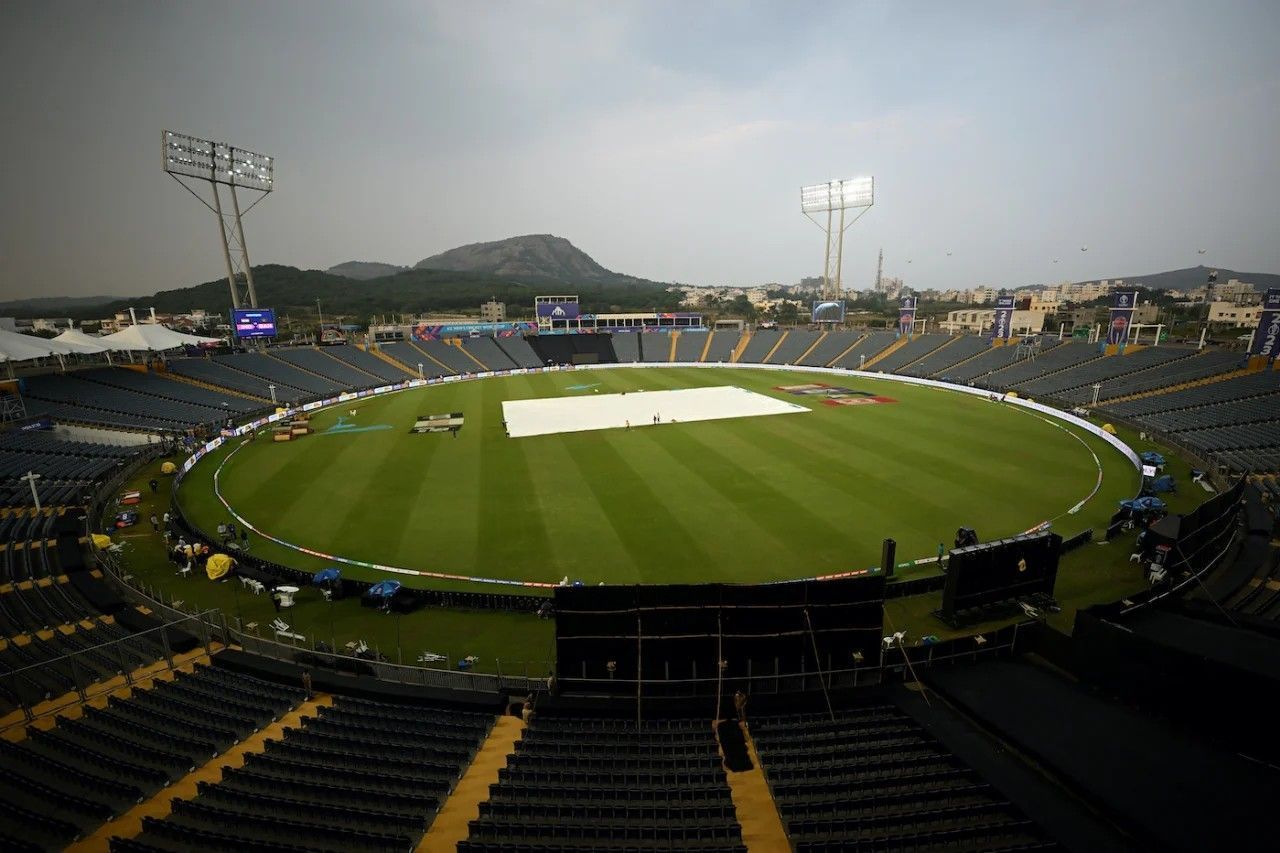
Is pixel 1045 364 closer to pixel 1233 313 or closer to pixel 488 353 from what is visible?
pixel 488 353

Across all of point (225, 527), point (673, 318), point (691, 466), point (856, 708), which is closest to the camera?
point (856, 708)

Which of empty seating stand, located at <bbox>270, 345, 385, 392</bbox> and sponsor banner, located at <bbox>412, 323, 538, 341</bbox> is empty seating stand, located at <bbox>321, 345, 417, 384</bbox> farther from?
sponsor banner, located at <bbox>412, 323, 538, 341</bbox>

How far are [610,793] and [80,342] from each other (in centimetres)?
6319

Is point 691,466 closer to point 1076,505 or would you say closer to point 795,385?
point 1076,505

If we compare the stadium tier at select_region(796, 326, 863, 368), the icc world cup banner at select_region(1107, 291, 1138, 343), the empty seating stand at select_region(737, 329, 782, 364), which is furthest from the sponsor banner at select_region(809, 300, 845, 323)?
the icc world cup banner at select_region(1107, 291, 1138, 343)

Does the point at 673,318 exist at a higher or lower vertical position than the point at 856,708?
higher

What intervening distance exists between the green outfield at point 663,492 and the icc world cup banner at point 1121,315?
17333mm

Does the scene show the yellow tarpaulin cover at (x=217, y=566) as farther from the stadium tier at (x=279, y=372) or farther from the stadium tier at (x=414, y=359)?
the stadium tier at (x=414, y=359)

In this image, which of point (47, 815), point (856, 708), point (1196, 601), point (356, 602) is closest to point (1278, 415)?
point (1196, 601)

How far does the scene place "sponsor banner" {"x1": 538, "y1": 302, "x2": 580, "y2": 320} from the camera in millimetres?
93688

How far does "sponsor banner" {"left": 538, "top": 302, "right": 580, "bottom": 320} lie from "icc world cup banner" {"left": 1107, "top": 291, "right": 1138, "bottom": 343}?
228 feet

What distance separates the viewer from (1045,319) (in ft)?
415

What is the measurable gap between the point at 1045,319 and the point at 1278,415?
10574cm

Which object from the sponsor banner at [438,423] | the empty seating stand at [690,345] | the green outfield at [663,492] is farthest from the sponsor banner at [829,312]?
the sponsor banner at [438,423]
